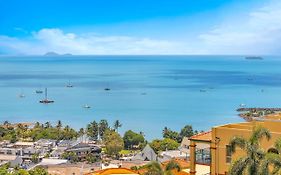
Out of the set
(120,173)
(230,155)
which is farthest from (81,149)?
(230,155)

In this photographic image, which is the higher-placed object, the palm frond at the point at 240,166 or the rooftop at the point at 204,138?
the rooftop at the point at 204,138

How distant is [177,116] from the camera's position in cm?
9438

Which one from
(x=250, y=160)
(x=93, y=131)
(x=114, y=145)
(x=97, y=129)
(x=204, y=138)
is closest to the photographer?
(x=250, y=160)

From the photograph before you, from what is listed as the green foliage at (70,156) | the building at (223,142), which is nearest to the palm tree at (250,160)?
the building at (223,142)

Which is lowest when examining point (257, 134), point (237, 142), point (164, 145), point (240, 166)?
point (164, 145)

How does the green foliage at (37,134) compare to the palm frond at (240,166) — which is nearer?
the palm frond at (240,166)

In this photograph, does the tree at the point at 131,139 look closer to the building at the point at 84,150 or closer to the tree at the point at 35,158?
the building at the point at 84,150

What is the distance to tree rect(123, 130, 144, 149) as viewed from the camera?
57.7 metres

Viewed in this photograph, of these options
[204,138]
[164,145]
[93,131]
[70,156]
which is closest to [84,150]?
[70,156]

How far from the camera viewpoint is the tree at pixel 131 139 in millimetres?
57688

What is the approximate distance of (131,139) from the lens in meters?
57.8

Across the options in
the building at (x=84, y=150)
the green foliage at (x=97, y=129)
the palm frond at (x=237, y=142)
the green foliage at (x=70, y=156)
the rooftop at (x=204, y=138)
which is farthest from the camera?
the green foliage at (x=97, y=129)

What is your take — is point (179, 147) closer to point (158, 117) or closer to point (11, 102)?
point (158, 117)

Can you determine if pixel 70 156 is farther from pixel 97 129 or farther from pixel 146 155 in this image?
pixel 97 129
